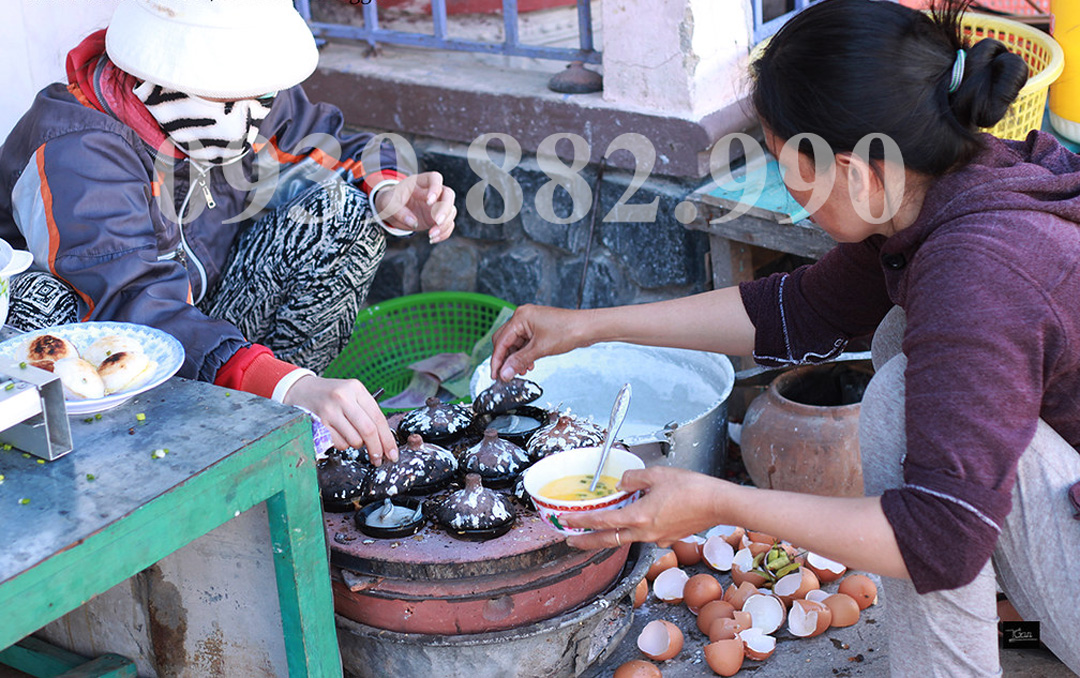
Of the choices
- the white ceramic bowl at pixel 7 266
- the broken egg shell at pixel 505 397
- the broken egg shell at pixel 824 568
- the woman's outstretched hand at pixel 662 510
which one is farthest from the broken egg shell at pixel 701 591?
the white ceramic bowl at pixel 7 266

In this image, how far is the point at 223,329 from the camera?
208 centimetres

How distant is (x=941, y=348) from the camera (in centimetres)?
145

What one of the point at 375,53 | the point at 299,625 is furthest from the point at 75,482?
the point at 375,53

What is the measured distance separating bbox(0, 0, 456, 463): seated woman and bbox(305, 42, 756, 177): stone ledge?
0.56m

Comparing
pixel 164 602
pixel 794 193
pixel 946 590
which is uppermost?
pixel 794 193

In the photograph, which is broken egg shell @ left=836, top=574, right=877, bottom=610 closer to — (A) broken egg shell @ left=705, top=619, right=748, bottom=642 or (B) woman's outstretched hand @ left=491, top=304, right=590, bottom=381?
(A) broken egg shell @ left=705, top=619, right=748, bottom=642

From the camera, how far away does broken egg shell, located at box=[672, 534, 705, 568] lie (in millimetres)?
2559

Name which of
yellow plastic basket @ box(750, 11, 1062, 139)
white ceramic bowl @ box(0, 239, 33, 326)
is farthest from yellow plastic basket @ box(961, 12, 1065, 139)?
white ceramic bowl @ box(0, 239, 33, 326)

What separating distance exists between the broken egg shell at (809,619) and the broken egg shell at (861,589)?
3.1 inches

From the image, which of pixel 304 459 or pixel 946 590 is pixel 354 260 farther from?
pixel 946 590

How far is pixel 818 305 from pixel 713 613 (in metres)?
0.70

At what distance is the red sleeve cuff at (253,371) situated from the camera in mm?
2000

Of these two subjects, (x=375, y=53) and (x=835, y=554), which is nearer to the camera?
(x=835, y=554)

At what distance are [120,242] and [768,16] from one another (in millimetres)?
2091
